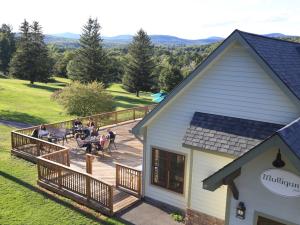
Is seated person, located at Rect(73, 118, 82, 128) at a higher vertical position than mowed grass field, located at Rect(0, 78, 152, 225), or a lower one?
higher

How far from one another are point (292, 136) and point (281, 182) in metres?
1.20

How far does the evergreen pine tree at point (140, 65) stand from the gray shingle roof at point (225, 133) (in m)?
44.2

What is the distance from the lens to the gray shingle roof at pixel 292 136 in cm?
698

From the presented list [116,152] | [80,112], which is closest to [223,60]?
[116,152]

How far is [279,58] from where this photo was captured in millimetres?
10609

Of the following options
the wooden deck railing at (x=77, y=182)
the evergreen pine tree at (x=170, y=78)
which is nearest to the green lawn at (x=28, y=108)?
the wooden deck railing at (x=77, y=182)

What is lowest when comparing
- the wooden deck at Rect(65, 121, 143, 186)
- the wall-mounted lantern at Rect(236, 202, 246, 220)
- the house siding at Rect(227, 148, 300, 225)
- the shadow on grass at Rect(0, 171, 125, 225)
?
the shadow on grass at Rect(0, 171, 125, 225)

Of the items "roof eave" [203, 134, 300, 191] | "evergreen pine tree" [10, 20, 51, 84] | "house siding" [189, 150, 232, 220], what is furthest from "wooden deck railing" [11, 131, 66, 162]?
"evergreen pine tree" [10, 20, 51, 84]

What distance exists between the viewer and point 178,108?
11867 millimetres

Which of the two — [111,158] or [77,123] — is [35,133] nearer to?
[77,123]

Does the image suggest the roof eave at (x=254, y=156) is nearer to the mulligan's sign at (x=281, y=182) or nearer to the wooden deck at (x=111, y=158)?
the mulligan's sign at (x=281, y=182)

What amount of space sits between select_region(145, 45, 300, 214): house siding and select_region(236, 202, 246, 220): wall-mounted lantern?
188 centimetres

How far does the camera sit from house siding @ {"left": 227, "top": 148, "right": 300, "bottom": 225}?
25.9 ft

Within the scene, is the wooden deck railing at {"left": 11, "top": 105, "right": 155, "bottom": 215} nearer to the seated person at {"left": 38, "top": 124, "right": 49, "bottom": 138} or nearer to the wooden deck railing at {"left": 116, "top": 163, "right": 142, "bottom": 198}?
the wooden deck railing at {"left": 116, "top": 163, "right": 142, "bottom": 198}
